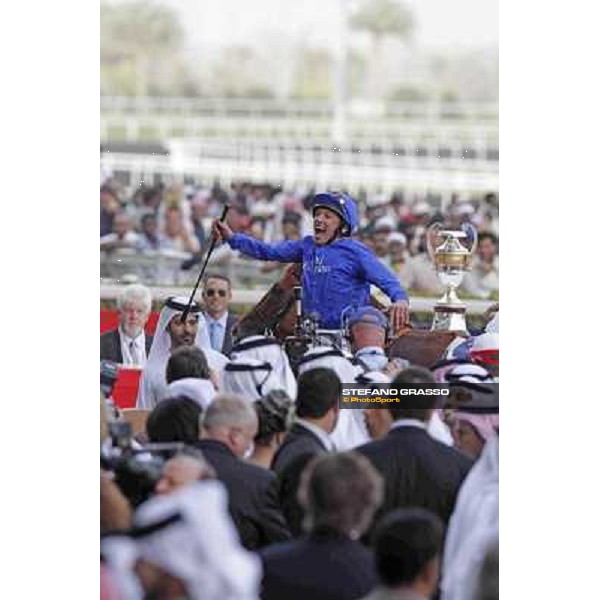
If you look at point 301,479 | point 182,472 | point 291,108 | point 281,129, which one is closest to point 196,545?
point 182,472

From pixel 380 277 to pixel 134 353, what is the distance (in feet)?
2.25

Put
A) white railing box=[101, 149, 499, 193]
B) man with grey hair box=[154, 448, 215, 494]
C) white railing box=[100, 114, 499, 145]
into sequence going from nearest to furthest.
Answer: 1. man with grey hair box=[154, 448, 215, 494]
2. white railing box=[101, 149, 499, 193]
3. white railing box=[100, 114, 499, 145]

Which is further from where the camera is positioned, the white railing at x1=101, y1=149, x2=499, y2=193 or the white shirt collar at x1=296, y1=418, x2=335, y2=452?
the white railing at x1=101, y1=149, x2=499, y2=193

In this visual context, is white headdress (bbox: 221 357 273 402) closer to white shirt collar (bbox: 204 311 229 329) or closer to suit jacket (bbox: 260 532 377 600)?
white shirt collar (bbox: 204 311 229 329)

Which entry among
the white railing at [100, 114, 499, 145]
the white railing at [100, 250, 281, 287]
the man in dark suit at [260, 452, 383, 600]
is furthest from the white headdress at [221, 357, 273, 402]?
the white railing at [100, 114, 499, 145]

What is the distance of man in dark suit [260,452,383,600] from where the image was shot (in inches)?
169

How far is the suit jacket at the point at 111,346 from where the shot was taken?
471 cm

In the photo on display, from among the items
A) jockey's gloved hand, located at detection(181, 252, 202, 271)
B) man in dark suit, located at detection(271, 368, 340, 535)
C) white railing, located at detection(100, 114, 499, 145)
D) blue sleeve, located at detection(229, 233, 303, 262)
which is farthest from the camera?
white railing, located at detection(100, 114, 499, 145)

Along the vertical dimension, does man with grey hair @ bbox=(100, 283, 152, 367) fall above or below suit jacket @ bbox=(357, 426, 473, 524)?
above

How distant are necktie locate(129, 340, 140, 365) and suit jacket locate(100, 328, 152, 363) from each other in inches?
1.5
